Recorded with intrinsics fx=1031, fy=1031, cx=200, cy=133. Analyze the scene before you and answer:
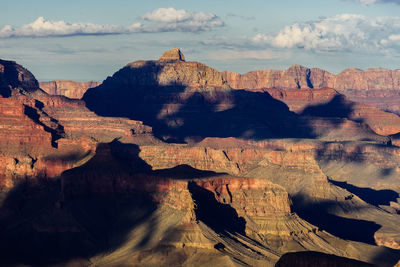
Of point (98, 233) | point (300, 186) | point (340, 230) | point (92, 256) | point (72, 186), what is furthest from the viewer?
point (300, 186)

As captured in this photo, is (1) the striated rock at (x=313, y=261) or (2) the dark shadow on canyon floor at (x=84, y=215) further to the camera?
(2) the dark shadow on canyon floor at (x=84, y=215)

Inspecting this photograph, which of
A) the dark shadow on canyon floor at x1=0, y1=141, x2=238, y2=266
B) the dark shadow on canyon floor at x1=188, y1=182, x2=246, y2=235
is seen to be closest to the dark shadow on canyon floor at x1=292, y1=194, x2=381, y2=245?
the dark shadow on canyon floor at x1=0, y1=141, x2=238, y2=266

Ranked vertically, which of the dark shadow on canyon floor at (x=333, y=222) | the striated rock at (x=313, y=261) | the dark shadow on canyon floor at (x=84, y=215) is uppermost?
the striated rock at (x=313, y=261)

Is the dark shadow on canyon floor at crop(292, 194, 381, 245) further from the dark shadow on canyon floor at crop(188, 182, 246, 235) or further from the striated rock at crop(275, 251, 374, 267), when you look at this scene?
the striated rock at crop(275, 251, 374, 267)

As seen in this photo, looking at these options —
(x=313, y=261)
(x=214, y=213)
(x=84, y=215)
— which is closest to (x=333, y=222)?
(x=214, y=213)

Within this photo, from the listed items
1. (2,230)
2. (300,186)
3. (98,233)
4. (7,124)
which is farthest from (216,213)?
(7,124)

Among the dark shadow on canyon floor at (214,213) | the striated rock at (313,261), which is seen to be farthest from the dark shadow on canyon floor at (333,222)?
the striated rock at (313,261)

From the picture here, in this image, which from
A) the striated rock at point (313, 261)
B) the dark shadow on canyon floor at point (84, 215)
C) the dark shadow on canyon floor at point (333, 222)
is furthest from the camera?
the dark shadow on canyon floor at point (333, 222)

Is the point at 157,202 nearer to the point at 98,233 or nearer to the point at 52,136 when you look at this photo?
the point at 98,233

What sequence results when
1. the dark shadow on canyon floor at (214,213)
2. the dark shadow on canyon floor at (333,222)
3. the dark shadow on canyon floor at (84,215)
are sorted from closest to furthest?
the dark shadow on canyon floor at (84,215) < the dark shadow on canyon floor at (214,213) < the dark shadow on canyon floor at (333,222)

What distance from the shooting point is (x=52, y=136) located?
632ft

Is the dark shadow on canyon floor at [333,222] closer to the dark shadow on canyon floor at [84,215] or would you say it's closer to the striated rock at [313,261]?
the dark shadow on canyon floor at [84,215]

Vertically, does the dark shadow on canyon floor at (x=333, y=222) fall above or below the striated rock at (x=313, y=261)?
below

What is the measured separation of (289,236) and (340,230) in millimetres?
29848
